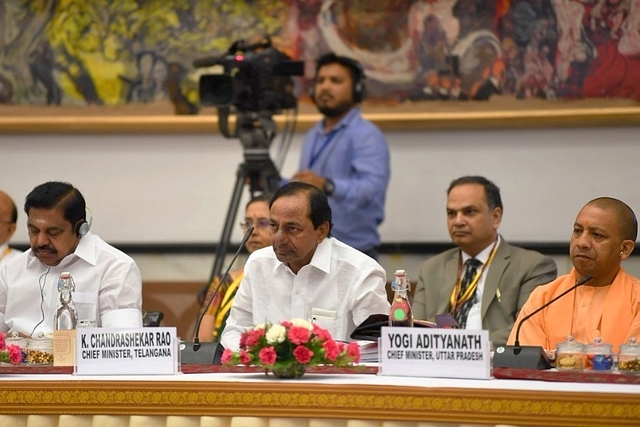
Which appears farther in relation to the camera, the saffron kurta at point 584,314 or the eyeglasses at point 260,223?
the eyeglasses at point 260,223

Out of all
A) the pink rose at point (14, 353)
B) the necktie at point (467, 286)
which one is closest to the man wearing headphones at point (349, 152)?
the necktie at point (467, 286)

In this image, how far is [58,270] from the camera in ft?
15.6

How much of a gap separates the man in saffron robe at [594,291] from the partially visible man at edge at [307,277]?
551 mm

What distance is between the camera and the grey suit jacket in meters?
5.28

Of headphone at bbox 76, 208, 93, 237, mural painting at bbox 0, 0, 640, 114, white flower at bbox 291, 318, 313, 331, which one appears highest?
mural painting at bbox 0, 0, 640, 114

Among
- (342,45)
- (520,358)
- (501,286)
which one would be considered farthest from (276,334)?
(342,45)

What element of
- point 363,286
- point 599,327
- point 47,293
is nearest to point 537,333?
point 599,327

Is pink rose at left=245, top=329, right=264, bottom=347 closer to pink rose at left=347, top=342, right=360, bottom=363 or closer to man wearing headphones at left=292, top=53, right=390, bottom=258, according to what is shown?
pink rose at left=347, top=342, right=360, bottom=363

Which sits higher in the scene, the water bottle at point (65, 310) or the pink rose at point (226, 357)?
the water bottle at point (65, 310)

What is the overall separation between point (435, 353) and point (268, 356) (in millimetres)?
459

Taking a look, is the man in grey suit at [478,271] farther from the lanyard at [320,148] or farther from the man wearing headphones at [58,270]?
the man wearing headphones at [58,270]

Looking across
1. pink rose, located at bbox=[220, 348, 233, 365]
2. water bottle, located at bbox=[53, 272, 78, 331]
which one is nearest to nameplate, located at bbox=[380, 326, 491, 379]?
pink rose, located at bbox=[220, 348, 233, 365]

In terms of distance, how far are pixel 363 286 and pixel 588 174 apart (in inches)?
114

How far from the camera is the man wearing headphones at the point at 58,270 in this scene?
464cm
